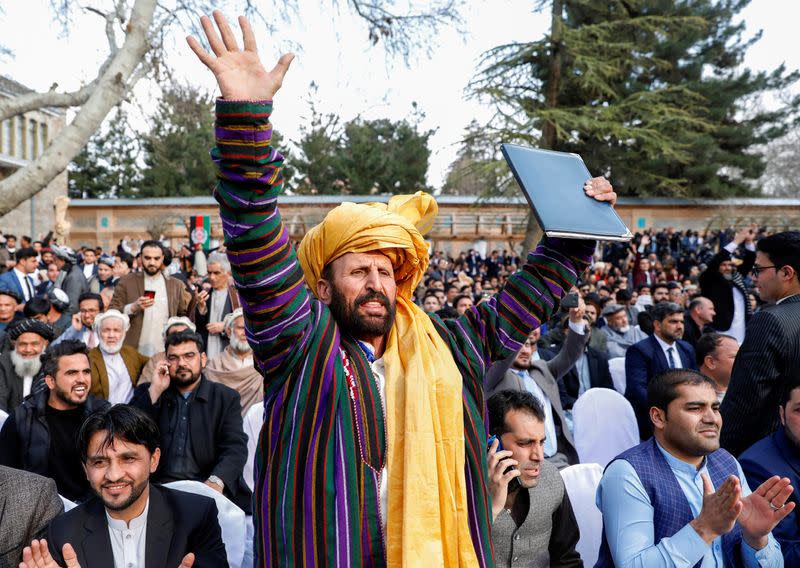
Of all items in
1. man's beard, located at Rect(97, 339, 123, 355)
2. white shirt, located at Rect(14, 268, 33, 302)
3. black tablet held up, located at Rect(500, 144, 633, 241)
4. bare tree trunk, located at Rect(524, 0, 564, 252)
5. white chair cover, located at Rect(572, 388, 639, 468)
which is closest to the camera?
black tablet held up, located at Rect(500, 144, 633, 241)

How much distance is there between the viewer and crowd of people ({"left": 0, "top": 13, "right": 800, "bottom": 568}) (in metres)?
1.58

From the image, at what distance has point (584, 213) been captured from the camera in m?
1.95

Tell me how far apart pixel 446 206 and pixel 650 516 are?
23.7 metres

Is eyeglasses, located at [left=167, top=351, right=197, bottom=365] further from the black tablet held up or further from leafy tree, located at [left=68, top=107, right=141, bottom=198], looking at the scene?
leafy tree, located at [left=68, top=107, right=141, bottom=198]

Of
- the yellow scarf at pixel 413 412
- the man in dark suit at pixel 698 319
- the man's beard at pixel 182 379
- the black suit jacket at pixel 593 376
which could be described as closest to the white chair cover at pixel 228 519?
the man's beard at pixel 182 379

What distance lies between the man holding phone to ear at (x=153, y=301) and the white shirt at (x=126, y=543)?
12.3 ft

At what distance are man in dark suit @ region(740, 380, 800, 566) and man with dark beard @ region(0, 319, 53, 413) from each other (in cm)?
409

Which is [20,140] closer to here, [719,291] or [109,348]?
[109,348]

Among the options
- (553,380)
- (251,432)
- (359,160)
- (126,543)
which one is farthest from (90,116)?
(359,160)

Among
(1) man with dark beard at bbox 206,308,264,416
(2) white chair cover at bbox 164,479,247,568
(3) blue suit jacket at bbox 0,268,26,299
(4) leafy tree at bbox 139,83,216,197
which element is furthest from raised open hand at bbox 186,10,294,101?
(4) leafy tree at bbox 139,83,216,197

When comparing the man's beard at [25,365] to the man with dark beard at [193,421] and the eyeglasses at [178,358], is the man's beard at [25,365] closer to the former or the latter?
the man with dark beard at [193,421]

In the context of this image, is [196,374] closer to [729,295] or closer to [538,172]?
[538,172]

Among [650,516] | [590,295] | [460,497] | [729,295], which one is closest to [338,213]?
[460,497]

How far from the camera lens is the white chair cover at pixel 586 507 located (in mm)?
3236
